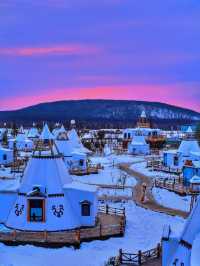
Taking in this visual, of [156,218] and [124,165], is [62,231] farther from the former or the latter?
[124,165]

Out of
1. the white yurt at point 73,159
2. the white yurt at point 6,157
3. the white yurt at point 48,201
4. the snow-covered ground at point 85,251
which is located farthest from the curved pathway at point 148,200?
the white yurt at point 6,157

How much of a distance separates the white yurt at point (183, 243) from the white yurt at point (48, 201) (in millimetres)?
8582

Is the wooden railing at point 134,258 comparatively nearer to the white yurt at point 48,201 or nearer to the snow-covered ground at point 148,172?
the white yurt at point 48,201

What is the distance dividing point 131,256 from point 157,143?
60.8 metres

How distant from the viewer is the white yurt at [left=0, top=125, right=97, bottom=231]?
912 inches

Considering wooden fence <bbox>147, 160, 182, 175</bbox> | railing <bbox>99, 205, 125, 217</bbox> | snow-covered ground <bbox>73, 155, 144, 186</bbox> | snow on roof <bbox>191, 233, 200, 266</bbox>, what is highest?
snow on roof <bbox>191, 233, 200, 266</bbox>

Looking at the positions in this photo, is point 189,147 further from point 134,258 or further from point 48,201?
point 134,258

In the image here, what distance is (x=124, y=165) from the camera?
5256 cm

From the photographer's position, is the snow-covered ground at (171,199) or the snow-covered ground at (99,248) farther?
the snow-covered ground at (171,199)

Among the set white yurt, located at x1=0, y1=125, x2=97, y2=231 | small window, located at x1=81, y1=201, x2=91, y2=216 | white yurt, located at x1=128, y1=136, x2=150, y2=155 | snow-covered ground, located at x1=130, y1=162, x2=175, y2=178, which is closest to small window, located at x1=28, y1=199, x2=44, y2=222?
white yurt, located at x1=0, y1=125, x2=97, y2=231

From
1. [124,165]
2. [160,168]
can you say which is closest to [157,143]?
[124,165]

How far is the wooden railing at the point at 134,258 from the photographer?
18125 mm

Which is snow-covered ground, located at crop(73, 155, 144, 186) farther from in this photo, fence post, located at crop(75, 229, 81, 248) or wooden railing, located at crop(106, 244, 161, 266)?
wooden railing, located at crop(106, 244, 161, 266)

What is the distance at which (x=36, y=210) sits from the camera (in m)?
23.3
